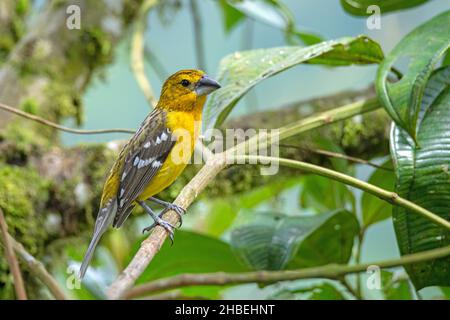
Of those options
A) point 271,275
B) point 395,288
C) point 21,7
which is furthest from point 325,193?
point 21,7

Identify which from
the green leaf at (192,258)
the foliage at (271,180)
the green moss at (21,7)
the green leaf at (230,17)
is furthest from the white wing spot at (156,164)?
the green moss at (21,7)

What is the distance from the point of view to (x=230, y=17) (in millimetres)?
3252

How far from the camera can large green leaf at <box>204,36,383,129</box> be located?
181 centimetres

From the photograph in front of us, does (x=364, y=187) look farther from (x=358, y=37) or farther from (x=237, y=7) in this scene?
(x=237, y=7)

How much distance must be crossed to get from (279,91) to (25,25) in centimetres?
146

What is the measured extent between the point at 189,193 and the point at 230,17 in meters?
1.92

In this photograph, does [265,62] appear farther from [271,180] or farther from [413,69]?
[271,180]

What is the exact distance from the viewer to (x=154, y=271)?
88.2 inches

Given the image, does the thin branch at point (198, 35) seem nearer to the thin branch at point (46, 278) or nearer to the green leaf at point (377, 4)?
the green leaf at point (377, 4)

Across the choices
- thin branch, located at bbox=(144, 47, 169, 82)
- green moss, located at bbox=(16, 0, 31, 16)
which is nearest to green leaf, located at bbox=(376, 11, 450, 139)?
thin branch, located at bbox=(144, 47, 169, 82)

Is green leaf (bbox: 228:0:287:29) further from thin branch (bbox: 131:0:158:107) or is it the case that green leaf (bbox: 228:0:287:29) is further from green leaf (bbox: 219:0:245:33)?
thin branch (bbox: 131:0:158:107)

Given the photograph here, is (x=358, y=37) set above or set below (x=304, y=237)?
above
